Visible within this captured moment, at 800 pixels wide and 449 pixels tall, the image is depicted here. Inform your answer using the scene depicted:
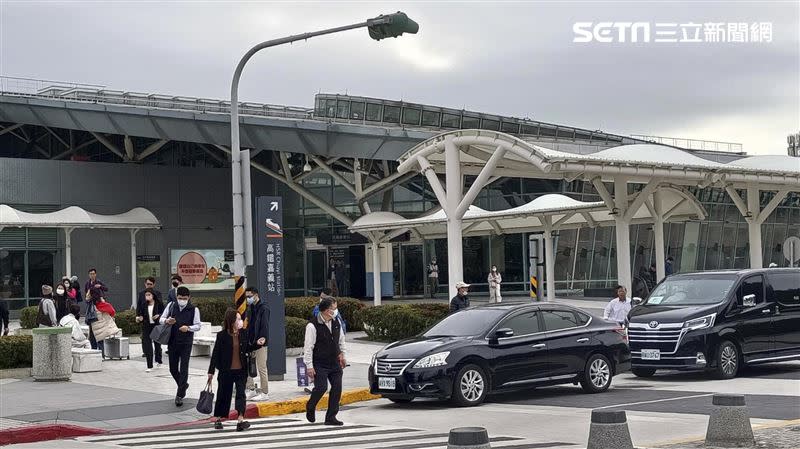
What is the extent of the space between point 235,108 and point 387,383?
5752 mm

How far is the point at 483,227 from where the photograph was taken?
44.1 m

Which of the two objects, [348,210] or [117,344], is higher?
[348,210]

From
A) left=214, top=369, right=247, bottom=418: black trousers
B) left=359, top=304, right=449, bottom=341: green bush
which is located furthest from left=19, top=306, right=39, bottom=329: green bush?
left=214, top=369, right=247, bottom=418: black trousers

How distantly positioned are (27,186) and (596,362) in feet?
116

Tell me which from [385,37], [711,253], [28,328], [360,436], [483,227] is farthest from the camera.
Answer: [711,253]

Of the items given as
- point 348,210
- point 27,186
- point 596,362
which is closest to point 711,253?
point 348,210

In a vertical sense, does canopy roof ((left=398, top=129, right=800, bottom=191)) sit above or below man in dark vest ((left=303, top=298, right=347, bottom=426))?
above

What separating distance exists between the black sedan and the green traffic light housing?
4781mm

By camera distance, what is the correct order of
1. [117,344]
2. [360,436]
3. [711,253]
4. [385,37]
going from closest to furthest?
[360,436] → [385,37] → [117,344] → [711,253]

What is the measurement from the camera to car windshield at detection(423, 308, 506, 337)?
Result: 672 inches

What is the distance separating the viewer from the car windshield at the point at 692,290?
19688 millimetres

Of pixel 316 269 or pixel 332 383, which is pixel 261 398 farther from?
pixel 316 269

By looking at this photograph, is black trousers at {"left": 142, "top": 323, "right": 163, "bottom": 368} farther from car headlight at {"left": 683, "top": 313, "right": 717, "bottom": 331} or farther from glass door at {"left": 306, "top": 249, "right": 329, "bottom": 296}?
glass door at {"left": 306, "top": 249, "right": 329, "bottom": 296}

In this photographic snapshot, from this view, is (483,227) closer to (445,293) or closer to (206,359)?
(445,293)
